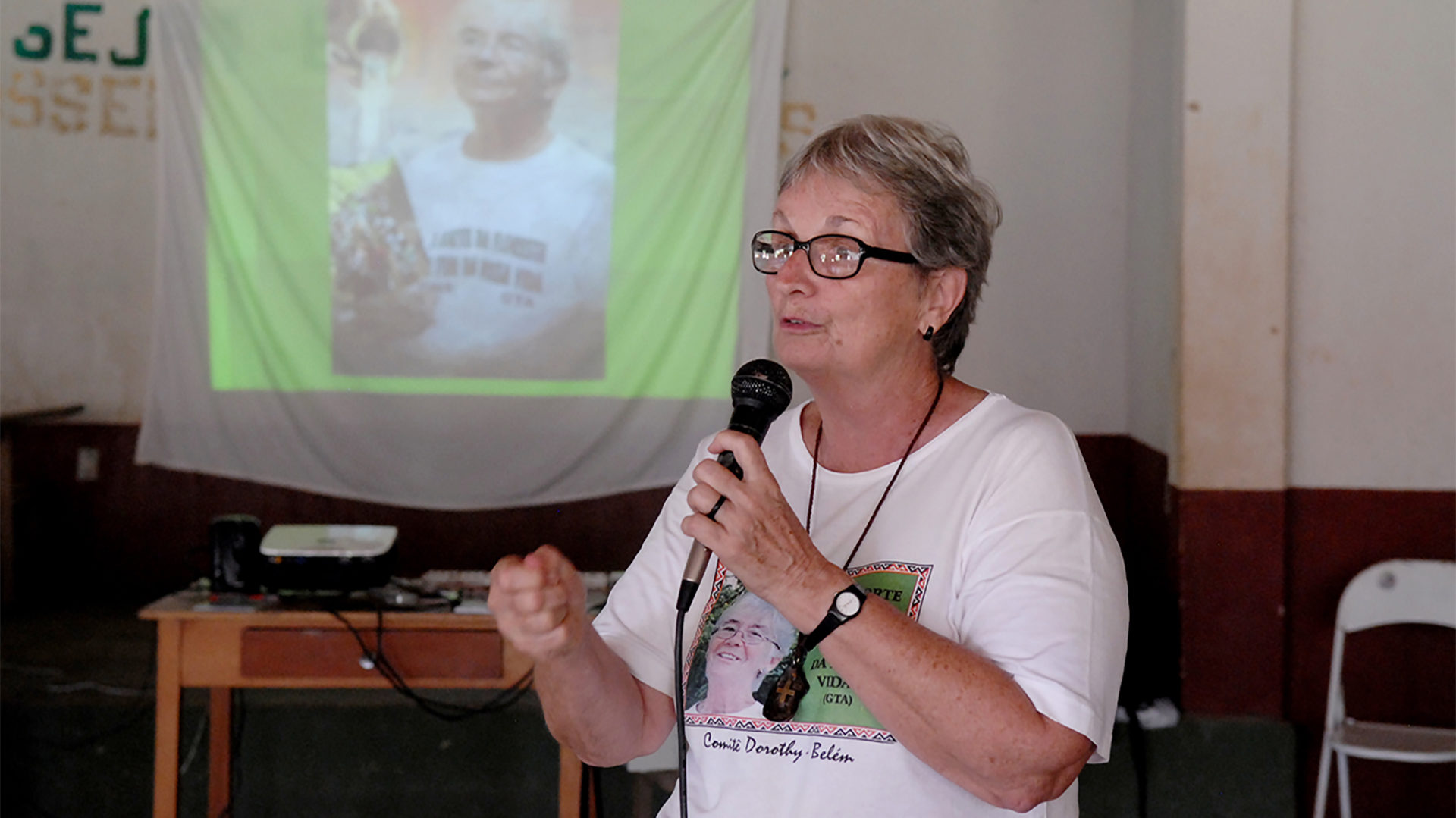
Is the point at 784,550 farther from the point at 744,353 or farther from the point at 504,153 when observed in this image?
the point at 504,153

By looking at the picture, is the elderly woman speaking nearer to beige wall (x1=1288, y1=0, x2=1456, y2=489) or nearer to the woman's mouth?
the woman's mouth

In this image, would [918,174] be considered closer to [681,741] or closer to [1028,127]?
[681,741]

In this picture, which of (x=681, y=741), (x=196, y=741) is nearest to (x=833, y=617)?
(x=681, y=741)

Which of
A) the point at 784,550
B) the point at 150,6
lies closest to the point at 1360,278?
the point at 784,550

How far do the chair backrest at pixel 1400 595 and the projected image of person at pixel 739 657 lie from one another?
7.43ft

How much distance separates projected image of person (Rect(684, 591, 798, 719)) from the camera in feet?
4.33

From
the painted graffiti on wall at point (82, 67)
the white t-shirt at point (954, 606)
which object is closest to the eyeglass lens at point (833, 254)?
the white t-shirt at point (954, 606)

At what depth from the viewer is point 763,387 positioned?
1290mm

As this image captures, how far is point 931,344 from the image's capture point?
1.49m

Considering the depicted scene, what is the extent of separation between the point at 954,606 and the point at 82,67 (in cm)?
423

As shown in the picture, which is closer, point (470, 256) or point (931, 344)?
point (931, 344)

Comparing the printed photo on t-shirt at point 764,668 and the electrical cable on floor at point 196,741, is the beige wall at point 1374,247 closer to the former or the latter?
the printed photo on t-shirt at point 764,668

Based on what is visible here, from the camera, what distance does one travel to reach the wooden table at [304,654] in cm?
270

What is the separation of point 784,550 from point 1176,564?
7.79 ft
